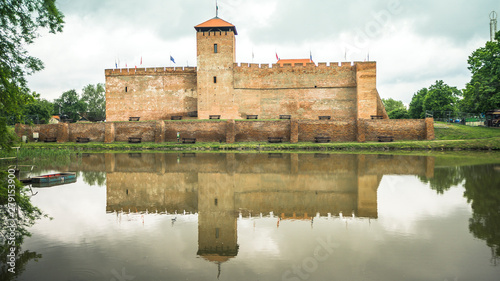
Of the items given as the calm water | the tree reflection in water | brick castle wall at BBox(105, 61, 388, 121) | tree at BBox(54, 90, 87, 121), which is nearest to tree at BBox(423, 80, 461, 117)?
brick castle wall at BBox(105, 61, 388, 121)

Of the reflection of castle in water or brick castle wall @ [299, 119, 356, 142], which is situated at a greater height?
brick castle wall @ [299, 119, 356, 142]

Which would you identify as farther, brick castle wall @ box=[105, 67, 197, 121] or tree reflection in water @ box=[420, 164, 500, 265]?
brick castle wall @ box=[105, 67, 197, 121]

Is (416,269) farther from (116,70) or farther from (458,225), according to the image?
(116,70)

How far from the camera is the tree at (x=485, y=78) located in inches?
989

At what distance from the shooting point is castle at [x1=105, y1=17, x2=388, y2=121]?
98.0ft

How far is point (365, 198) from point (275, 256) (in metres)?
4.07

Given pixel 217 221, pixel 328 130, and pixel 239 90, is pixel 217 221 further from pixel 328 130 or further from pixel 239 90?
pixel 239 90

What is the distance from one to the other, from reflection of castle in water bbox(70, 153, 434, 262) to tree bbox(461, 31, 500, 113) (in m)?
15.3

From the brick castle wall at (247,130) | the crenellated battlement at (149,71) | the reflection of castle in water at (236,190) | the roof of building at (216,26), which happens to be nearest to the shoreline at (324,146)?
the brick castle wall at (247,130)

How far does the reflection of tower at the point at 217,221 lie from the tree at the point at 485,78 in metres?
23.1

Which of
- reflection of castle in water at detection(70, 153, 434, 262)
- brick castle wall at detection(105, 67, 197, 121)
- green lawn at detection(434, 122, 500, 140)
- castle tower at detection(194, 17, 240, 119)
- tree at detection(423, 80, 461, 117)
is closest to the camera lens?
reflection of castle in water at detection(70, 153, 434, 262)

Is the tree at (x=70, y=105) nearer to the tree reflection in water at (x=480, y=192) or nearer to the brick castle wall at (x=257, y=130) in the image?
the brick castle wall at (x=257, y=130)

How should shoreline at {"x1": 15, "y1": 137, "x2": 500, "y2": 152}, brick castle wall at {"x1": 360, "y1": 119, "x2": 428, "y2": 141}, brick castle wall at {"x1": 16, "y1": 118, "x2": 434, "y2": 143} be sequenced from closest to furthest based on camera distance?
shoreline at {"x1": 15, "y1": 137, "x2": 500, "y2": 152}, brick castle wall at {"x1": 16, "y1": 118, "x2": 434, "y2": 143}, brick castle wall at {"x1": 360, "y1": 119, "x2": 428, "y2": 141}

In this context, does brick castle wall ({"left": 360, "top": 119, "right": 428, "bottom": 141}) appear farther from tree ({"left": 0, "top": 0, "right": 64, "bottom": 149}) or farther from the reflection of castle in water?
tree ({"left": 0, "top": 0, "right": 64, "bottom": 149})
